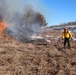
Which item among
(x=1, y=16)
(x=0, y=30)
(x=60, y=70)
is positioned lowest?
(x=60, y=70)

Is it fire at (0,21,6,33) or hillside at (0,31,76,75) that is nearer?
hillside at (0,31,76,75)

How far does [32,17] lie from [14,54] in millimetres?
30398

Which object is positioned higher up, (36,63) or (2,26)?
(2,26)

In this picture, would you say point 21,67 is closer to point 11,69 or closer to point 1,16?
point 11,69

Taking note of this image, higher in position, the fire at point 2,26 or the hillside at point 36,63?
the fire at point 2,26

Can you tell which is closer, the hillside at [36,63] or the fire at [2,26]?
the hillside at [36,63]

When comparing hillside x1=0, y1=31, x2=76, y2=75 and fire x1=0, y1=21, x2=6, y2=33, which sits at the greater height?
fire x1=0, y1=21, x2=6, y2=33

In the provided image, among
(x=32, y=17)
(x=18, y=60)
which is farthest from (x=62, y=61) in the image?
(x=32, y=17)

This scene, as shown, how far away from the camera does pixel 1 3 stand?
82.1 feet

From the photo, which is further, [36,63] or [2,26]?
[2,26]

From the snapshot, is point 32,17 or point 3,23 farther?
point 32,17

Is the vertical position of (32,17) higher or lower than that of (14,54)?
higher

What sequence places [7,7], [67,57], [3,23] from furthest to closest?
1. [7,7]
2. [3,23]
3. [67,57]

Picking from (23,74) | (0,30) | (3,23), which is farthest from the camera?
(3,23)
